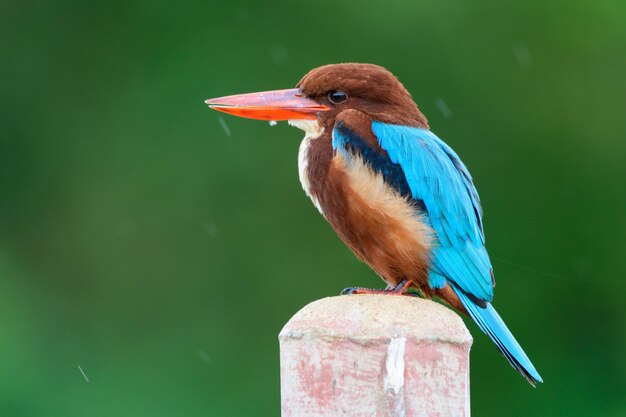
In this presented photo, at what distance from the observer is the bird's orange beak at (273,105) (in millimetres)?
3846

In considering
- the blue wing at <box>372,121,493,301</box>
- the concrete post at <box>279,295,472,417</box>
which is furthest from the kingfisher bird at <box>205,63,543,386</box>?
the concrete post at <box>279,295,472,417</box>

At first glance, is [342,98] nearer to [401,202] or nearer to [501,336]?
[401,202]

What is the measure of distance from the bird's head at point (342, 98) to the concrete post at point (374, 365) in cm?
137

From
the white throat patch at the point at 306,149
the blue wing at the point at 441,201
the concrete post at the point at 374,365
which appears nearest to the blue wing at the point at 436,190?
the blue wing at the point at 441,201

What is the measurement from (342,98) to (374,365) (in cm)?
159

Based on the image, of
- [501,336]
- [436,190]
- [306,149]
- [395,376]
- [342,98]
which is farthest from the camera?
[342,98]

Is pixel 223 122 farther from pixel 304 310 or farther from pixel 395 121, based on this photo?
pixel 304 310

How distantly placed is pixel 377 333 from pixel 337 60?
6.21 m

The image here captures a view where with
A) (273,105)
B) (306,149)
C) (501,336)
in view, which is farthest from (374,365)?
(273,105)

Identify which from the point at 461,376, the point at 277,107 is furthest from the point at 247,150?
the point at 461,376

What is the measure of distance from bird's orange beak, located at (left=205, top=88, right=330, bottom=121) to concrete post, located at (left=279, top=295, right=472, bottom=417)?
1271 mm

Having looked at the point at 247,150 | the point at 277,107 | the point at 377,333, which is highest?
the point at 277,107

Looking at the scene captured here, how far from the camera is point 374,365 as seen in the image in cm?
260

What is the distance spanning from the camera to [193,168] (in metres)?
9.06
